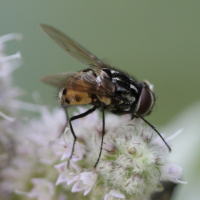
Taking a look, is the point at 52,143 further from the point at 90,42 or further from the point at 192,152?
the point at 90,42

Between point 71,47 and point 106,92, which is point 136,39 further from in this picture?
point 106,92

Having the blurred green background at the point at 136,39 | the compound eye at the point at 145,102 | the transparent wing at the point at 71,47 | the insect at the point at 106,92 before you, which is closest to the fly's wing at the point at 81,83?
the insect at the point at 106,92

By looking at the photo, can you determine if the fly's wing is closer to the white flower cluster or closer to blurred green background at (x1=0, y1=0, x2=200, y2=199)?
the white flower cluster

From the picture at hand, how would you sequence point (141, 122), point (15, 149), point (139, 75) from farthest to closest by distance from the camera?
point (139, 75) → point (15, 149) → point (141, 122)

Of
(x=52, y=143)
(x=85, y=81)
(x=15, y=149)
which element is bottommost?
(x=15, y=149)

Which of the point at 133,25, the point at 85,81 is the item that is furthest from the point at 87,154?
the point at 133,25

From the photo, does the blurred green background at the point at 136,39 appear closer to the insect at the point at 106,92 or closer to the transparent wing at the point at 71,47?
the transparent wing at the point at 71,47
